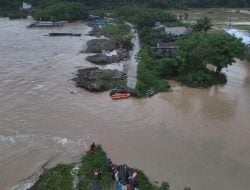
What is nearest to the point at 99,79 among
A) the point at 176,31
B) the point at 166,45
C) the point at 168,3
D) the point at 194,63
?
the point at 194,63

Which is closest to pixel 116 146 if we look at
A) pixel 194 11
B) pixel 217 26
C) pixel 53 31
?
pixel 53 31

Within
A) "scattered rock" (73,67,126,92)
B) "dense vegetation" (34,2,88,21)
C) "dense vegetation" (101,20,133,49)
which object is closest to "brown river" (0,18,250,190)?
"scattered rock" (73,67,126,92)

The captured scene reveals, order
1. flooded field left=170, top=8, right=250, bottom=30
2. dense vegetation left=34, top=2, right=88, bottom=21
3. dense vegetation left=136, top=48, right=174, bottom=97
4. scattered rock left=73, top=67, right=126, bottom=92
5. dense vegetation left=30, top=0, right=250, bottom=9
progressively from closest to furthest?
dense vegetation left=136, top=48, right=174, bottom=97 → scattered rock left=73, top=67, right=126, bottom=92 → dense vegetation left=34, top=2, right=88, bottom=21 → flooded field left=170, top=8, right=250, bottom=30 → dense vegetation left=30, top=0, right=250, bottom=9

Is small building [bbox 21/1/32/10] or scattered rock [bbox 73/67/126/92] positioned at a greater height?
small building [bbox 21/1/32/10]

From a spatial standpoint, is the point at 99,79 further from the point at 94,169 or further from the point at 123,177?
the point at 123,177

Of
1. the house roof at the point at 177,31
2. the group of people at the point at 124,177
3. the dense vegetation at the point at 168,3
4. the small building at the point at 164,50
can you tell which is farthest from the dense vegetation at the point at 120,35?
the group of people at the point at 124,177

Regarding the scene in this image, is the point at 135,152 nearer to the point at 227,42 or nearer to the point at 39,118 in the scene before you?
the point at 39,118

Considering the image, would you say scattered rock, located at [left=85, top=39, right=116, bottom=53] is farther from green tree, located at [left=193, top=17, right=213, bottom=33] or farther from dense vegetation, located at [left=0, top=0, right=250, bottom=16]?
dense vegetation, located at [left=0, top=0, right=250, bottom=16]
